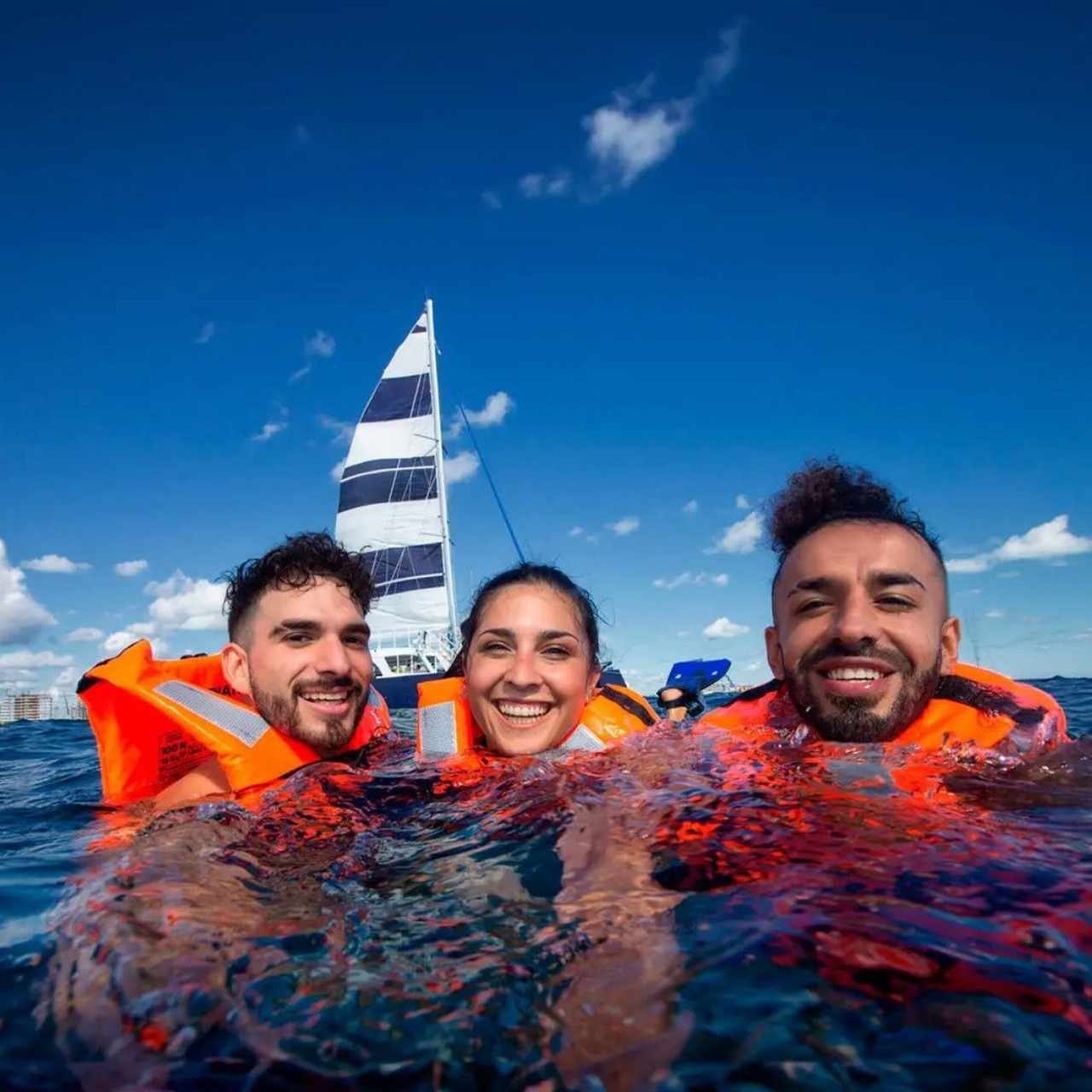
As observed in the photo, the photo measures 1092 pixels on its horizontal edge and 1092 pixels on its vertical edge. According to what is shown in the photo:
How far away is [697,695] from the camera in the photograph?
30.2 feet

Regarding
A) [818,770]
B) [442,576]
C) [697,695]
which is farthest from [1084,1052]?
[442,576]

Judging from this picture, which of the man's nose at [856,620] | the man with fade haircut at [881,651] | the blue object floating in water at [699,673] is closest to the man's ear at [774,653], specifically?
the man with fade haircut at [881,651]

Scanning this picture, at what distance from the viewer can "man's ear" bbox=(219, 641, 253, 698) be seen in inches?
163

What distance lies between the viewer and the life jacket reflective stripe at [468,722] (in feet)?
12.8

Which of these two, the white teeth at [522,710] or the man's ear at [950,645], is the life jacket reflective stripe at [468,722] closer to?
the white teeth at [522,710]

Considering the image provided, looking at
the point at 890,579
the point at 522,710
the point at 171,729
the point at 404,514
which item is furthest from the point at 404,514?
the point at 890,579

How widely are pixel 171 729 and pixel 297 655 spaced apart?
1265 mm

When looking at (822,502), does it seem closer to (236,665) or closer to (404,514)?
(236,665)

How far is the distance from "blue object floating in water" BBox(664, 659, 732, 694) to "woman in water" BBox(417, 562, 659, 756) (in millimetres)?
4923

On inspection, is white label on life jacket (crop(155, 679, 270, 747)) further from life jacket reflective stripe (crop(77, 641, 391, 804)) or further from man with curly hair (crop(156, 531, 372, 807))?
man with curly hair (crop(156, 531, 372, 807))

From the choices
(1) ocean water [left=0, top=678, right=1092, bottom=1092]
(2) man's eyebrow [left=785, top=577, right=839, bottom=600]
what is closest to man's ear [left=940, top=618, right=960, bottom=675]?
(1) ocean water [left=0, top=678, right=1092, bottom=1092]

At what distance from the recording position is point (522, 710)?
12.5ft

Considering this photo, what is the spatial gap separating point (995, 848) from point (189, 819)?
9.57 ft

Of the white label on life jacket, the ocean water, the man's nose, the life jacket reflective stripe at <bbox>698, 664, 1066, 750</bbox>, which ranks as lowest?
the ocean water
